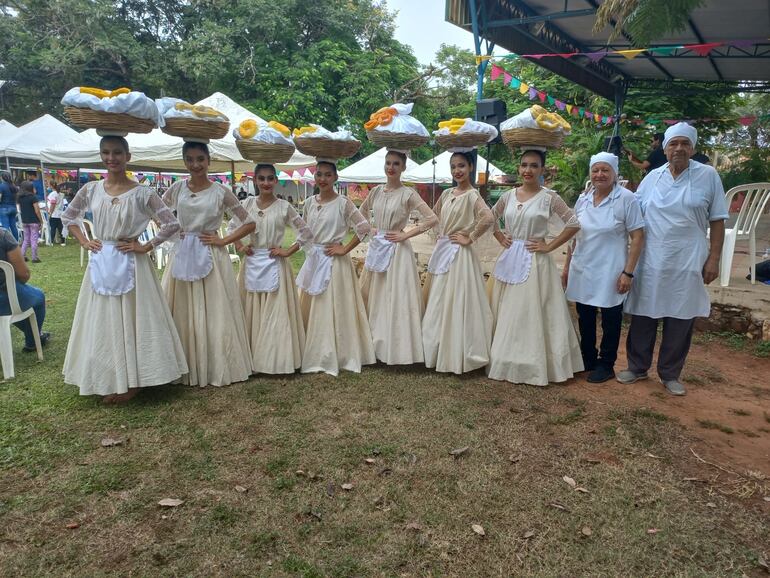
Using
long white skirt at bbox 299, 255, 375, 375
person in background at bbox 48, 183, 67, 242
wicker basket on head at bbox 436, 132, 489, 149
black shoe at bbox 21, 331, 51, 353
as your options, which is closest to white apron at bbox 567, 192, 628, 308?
wicker basket on head at bbox 436, 132, 489, 149

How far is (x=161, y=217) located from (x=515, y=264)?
2718 mm

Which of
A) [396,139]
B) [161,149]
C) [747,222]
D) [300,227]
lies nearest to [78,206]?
[300,227]

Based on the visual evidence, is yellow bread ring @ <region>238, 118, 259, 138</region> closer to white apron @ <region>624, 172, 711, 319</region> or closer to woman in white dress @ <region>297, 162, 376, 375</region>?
woman in white dress @ <region>297, 162, 376, 375</region>

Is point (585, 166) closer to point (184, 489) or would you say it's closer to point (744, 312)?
point (744, 312)

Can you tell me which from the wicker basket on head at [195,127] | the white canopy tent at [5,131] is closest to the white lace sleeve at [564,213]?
the wicker basket on head at [195,127]

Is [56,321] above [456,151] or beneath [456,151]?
beneath

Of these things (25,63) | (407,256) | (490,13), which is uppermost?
(25,63)

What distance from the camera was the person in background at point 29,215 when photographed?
10.6 meters

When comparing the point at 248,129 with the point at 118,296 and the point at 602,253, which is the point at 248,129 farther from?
the point at 602,253

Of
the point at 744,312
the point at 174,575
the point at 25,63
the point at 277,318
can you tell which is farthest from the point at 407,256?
the point at 25,63

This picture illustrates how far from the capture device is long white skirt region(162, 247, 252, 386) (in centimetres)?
405

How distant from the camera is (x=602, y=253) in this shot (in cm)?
407

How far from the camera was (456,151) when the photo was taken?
439 cm

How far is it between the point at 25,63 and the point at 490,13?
2005cm
